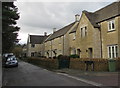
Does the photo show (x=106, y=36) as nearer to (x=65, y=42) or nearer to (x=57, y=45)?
(x=65, y=42)

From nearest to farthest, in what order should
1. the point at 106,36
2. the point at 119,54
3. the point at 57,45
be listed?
the point at 119,54 < the point at 106,36 < the point at 57,45

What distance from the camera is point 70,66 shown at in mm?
29359

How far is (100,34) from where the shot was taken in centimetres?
3014

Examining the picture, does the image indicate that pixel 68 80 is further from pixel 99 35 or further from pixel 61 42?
pixel 61 42

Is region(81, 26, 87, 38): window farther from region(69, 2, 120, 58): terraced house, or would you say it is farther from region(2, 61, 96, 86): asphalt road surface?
region(2, 61, 96, 86): asphalt road surface

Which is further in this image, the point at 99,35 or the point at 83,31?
the point at 83,31

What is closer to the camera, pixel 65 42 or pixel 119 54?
pixel 119 54

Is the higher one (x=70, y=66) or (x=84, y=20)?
(x=84, y=20)

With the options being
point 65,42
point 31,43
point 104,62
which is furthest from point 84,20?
point 31,43

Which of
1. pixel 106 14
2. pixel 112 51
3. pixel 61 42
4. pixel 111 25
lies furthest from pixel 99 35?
pixel 61 42

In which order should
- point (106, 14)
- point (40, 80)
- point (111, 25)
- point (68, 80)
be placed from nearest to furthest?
point (68, 80), point (40, 80), point (111, 25), point (106, 14)

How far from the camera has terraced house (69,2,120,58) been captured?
1053 inches

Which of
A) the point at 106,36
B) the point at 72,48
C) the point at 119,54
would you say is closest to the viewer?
the point at 119,54

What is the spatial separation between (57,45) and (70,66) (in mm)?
23698
